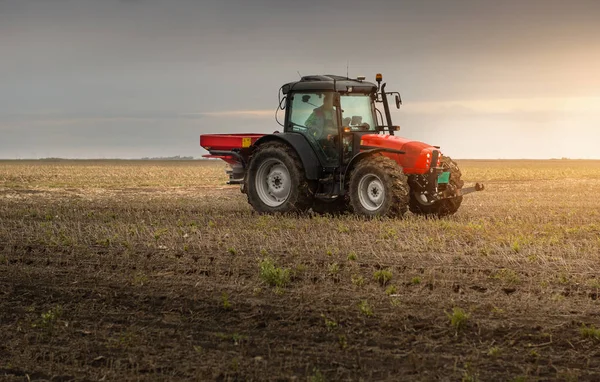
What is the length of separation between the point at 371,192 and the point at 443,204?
2.19m

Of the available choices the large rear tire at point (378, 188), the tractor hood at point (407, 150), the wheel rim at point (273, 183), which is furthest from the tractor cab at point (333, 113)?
the wheel rim at point (273, 183)

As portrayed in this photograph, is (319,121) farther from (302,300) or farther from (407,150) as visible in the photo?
(302,300)

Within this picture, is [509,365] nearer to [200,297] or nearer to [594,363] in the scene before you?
[594,363]

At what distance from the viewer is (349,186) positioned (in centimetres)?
1678

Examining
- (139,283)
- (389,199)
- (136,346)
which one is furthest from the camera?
(389,199)

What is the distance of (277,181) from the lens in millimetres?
18344

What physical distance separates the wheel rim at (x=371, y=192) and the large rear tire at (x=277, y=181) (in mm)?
1395

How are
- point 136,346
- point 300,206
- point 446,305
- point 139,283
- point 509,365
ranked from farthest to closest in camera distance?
point 300,206 < point 139,283 < point 446,305 < point 136,346 < point 509,365

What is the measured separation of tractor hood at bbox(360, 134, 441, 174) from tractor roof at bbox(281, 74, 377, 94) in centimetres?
111

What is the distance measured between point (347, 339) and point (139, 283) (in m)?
3.86

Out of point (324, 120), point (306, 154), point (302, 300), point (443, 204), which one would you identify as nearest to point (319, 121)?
point (324, 120)

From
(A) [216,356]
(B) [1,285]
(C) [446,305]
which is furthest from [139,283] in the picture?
(C) [446,305]

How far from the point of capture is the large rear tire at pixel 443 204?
57.6 ft

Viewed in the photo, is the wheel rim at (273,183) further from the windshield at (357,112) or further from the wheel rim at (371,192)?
the wheel rim at (371,192)
